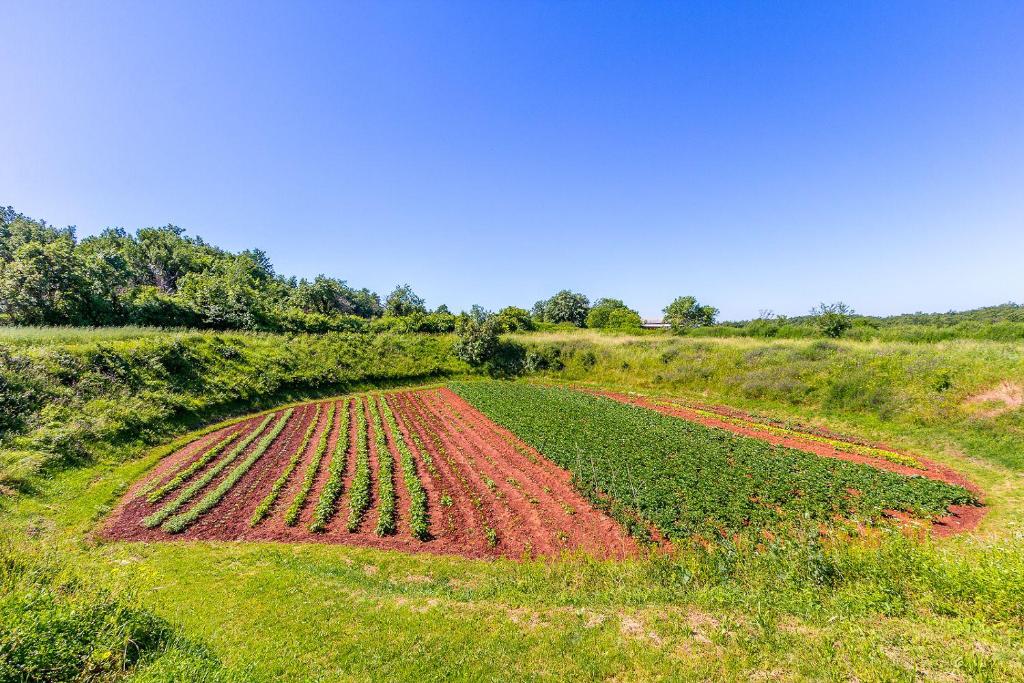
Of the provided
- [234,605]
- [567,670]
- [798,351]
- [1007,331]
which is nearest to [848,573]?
[567,670]

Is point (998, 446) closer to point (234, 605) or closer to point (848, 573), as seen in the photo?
point (848, 573)

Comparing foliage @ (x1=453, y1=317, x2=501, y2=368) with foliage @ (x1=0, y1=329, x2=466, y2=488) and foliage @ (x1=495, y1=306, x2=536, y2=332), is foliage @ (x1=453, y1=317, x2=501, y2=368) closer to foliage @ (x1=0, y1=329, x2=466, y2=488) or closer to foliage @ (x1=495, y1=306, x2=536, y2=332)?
foliage @ (x1=0, y1=329, x2=466, y2=488)

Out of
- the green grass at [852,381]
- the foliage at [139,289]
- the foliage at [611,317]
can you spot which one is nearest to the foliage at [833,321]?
the green grass at [852,381]

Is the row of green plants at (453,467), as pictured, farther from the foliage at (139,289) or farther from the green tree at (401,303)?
the green tree at (401,303)

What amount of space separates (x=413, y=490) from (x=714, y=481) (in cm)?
1239

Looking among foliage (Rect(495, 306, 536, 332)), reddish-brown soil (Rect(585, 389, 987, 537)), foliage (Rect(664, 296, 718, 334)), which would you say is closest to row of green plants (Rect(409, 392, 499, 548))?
reddish-brown soil (Rect(585, 389, 987, 537))

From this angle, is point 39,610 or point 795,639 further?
point 795,639

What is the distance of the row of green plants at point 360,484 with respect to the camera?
13391 mm

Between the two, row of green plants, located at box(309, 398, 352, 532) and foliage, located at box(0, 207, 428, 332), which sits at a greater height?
foliage, located at box(0, 207, 428, 332)

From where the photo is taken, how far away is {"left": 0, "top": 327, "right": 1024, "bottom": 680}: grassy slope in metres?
6.01

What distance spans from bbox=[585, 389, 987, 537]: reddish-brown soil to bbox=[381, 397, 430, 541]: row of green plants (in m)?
16.1

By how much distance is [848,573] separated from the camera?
816 centimetres

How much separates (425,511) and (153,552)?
26.9ft

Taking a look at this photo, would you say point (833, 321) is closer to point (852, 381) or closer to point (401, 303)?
point (852, 381)
